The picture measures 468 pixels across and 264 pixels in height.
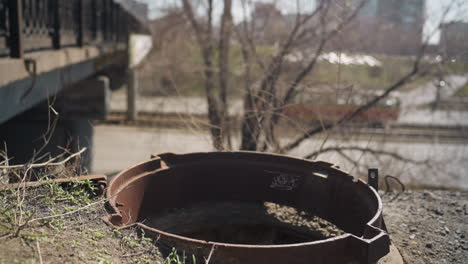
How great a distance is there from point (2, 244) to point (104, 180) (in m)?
1.21

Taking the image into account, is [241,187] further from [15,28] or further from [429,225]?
[15,28]

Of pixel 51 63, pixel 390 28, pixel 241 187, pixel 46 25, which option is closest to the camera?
pixel 241 187

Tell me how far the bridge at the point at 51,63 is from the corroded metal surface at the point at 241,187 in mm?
882

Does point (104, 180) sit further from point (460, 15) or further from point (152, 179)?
point (460, 15)

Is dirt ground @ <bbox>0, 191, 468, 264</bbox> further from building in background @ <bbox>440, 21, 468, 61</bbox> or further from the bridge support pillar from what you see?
the bridge support pillar

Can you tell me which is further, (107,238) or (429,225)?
(429,225)

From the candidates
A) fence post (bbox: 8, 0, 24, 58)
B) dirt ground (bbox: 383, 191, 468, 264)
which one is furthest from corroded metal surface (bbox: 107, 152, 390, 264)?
fence post (bbox: 8, 0, 24, 58)

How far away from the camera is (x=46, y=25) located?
686 cm

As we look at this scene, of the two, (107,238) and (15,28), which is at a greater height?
(15,28)

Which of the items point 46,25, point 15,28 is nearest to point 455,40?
point 46,25

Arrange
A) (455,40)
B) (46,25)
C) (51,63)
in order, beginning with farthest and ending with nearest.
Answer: (455,40)
(46,25)
(51,63)

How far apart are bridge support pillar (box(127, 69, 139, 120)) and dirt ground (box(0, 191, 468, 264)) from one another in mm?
20133

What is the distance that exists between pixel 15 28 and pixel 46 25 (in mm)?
1741

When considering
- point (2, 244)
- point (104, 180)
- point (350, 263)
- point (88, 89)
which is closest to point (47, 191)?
point (104, 180)
